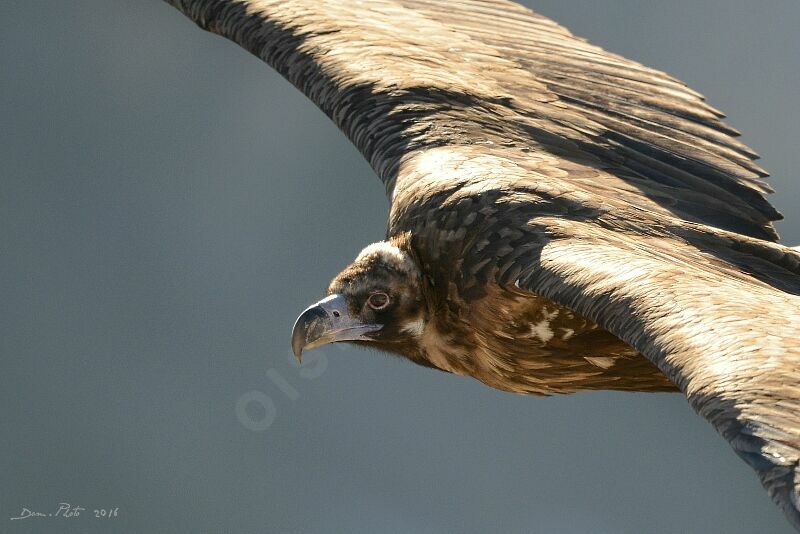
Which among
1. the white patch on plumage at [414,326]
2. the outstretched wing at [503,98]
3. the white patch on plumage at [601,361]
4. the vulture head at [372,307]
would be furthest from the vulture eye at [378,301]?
the white patch on plumage at [601,361]

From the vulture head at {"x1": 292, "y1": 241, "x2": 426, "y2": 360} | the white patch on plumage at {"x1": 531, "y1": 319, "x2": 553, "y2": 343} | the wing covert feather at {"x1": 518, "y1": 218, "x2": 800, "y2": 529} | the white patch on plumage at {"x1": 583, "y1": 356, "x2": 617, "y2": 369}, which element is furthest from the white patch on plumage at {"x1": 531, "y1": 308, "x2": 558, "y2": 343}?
the vulture head at {"x1": 292, "y1": 241, "x2": 426, "y2": 360}

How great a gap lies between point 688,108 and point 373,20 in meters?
1.49

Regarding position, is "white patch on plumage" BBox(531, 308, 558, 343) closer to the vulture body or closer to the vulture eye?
the vulture body

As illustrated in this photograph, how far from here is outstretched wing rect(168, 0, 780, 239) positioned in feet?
19.0

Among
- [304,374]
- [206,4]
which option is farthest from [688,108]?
[304,374]

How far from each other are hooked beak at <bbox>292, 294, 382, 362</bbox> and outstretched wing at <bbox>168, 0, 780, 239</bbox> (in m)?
0.55

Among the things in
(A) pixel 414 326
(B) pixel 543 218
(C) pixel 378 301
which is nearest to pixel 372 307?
(C) pixel 378 301

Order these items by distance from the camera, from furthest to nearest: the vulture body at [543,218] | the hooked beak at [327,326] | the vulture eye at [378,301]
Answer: the vulture eye at [378,301], the hooked beak at [327,326], the vulture body at [543,218]

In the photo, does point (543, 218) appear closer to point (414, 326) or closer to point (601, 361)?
point (601, 361)

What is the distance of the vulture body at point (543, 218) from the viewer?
4.10m

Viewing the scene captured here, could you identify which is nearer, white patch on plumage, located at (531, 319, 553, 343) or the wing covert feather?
the wing covert feather

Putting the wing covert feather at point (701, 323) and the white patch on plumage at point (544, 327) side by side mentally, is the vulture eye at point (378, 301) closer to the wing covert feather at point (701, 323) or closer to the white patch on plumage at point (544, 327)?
the white patch on plumage at point (544, 327)

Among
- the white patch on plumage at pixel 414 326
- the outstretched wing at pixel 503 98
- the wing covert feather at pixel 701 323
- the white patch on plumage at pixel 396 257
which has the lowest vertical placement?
the wing covert feather at pixel 701 323

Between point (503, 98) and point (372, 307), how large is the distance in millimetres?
1150
